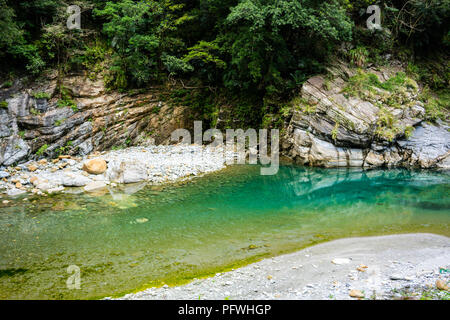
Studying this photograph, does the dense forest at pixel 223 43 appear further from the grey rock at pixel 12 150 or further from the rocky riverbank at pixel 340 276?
the rocky riverbank at pixel 340 276

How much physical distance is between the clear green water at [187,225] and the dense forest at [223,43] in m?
7.00

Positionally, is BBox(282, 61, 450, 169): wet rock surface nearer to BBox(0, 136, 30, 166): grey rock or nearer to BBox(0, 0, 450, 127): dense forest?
BBox(0, 0, 450, 127): dense forest

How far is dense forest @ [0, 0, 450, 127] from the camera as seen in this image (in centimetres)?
1323

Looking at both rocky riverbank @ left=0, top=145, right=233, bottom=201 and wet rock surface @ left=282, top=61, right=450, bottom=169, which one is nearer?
rocky riverbank @ left=0, top=145, right=233, bottom=201

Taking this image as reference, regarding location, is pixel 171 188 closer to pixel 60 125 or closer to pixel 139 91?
pixel 60 125

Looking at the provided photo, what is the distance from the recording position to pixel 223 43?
54.0 feet

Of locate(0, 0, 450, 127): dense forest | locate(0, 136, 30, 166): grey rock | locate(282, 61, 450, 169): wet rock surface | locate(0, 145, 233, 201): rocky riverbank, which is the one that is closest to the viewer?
locate(0, 145, 233, 201): rocky riverbank

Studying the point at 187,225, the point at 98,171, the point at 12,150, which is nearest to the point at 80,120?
the point at 12,150

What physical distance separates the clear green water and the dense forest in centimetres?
700

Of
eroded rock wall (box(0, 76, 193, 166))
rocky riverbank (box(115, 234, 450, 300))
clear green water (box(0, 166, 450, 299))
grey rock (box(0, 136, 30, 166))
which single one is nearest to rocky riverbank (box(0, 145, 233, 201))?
grey rock (box(0, 136, 30, 166))

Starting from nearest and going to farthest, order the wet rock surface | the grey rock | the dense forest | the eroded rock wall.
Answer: the grey rock, the eroded rock wall, the wet rock surface, the dense forest

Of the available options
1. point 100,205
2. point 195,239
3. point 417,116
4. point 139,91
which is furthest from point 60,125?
point 417,116

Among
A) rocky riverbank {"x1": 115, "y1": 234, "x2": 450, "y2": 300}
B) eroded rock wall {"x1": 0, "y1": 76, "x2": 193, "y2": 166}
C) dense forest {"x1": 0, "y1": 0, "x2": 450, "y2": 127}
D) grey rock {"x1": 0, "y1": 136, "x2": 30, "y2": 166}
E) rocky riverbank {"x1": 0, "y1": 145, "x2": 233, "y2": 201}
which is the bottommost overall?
rocky riverbank {"x1": 115, "y1": 234, "x2": 450, "y2": 300}

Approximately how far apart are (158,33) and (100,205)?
1209cm
